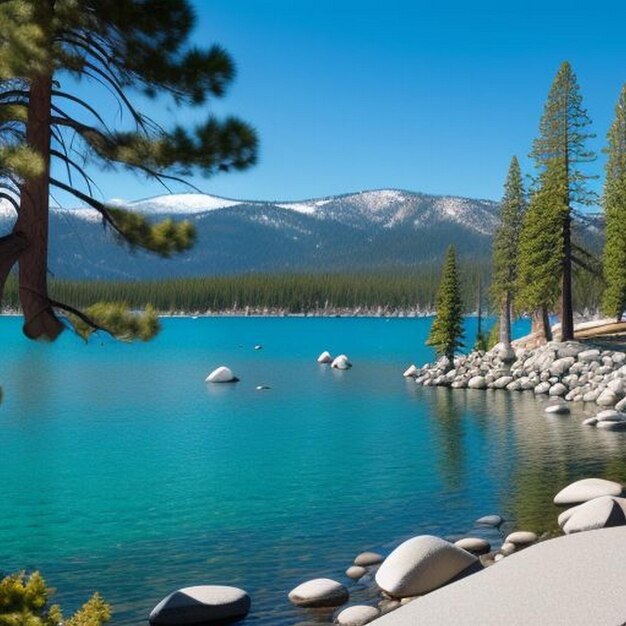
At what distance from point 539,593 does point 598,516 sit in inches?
223

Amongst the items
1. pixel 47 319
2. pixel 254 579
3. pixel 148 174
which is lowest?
pixel 254 579

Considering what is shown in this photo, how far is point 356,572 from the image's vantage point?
45.6 ft

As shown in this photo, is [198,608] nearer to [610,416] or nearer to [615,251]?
[610,416]

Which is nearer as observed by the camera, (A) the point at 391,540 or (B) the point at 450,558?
(B) the point at 450,558

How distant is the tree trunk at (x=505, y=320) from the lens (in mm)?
50250

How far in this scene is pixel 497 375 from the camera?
4428 centimetres

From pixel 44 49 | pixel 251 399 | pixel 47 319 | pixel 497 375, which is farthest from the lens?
pixel 497 375

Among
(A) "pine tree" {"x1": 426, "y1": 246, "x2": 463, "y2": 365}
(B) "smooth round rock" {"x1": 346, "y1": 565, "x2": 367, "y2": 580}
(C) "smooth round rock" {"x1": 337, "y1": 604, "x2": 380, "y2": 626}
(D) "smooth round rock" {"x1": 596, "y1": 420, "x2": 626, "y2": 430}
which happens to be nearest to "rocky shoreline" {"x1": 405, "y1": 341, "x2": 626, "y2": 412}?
(A) "pine tree" {"x1": 426, "y1": 246, "x2": 463, "y2": 365}

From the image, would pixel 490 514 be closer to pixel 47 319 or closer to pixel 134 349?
pixel 47 319

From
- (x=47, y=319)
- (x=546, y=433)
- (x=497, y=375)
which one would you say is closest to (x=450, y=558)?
(x=47, y=319)

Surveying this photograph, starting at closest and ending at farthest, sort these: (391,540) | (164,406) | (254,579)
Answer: (254,579) → (391,540) → (164,406)

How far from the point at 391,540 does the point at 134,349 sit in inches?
2584

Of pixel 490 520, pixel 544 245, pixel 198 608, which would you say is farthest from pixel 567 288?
pixel 198 608

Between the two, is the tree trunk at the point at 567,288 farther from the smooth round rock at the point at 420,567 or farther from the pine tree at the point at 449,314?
the smooth round rock at the point at 420,567
